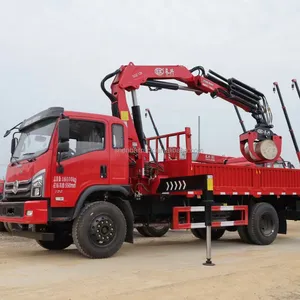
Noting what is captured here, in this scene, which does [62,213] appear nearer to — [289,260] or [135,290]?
[135,290]

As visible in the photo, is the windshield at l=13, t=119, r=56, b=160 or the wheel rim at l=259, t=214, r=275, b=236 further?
the wheel rim at l=259, t=214, r=275, b=236

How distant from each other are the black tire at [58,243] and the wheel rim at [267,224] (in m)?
4.81

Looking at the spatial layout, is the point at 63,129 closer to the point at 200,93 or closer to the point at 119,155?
the point at 119,155

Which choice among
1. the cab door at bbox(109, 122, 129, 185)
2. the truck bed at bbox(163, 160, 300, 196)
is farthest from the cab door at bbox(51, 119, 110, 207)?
the truck bed at bbox(163, 160, 300, 196)

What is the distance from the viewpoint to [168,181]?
31.4ft

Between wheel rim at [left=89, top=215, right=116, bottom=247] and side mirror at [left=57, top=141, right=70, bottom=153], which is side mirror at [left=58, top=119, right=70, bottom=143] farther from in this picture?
wheel rim at [left=89, top=215, right=116, bottom=247]

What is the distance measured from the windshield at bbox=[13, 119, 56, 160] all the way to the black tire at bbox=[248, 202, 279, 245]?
552cm

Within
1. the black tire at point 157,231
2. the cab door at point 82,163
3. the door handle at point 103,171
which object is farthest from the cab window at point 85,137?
the black tire at point 157,231

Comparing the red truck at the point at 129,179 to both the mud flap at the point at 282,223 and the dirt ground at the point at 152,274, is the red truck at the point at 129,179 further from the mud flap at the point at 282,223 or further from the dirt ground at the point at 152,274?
the dirt ground at the point at 152,274

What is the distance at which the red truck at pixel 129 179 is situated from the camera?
310 inches

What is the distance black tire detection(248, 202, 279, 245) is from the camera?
1057 cm

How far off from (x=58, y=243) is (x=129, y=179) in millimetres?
2160

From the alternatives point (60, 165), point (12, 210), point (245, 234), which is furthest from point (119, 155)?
point (245, 234)

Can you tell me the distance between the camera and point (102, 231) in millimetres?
8031
